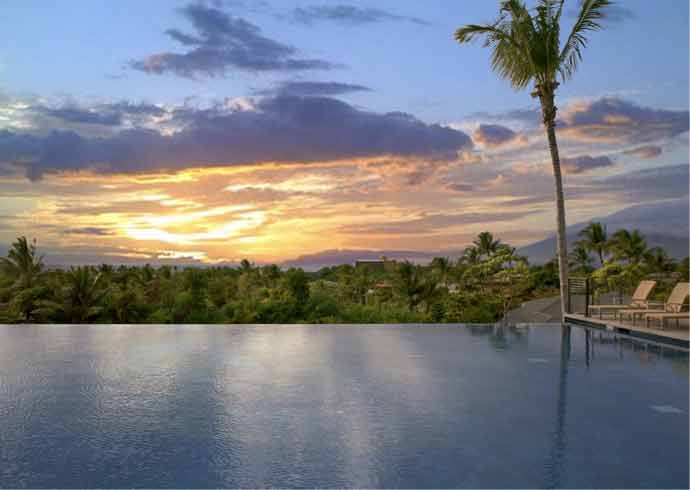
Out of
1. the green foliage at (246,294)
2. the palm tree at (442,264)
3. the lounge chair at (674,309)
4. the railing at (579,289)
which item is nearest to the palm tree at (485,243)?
the palm tree at (442,264)

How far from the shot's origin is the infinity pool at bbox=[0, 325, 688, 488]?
9.68 ft

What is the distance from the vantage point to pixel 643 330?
7.84 metres

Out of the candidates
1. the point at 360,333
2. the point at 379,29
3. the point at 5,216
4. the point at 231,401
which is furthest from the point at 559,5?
the point at 5,216

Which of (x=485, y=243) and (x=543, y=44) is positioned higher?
(x=543, y=44)

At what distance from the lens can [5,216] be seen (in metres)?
14.8

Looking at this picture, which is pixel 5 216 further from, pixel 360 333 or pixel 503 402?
pixel 503 402

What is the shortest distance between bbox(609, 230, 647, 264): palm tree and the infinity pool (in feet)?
108

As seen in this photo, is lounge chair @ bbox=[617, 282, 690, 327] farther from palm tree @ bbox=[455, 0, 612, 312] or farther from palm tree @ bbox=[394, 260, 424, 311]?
palm tree @ bbox=[394, 260, 424, 311]

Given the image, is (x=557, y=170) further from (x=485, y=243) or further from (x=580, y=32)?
(x=485, y=243)

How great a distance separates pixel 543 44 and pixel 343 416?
7.37 metres

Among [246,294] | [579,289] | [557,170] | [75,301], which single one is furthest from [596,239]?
[75,301]

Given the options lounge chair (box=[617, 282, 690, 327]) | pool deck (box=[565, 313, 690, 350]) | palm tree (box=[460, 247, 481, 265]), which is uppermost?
palm tree (box=[460, 247, 481, 265])

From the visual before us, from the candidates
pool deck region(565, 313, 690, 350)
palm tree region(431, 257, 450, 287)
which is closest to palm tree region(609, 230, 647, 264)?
palm tree region(431, 257, 450, 287)

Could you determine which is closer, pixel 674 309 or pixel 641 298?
pixel 674 309
